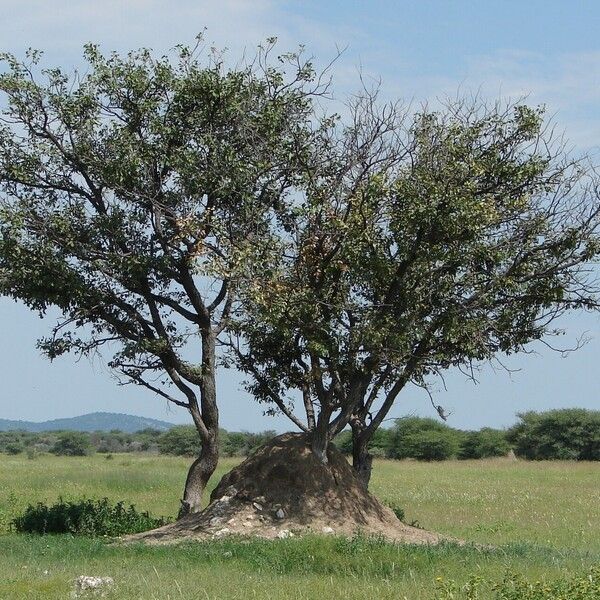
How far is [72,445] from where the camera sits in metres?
90.8

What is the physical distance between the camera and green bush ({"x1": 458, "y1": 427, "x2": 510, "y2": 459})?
251 feet

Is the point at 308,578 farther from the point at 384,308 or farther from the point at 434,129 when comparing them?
the point at 434,129

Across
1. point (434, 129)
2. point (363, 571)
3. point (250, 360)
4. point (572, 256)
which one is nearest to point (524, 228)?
point (572, 256)

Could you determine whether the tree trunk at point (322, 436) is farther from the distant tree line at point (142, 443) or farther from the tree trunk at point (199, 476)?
the distant tree line at point (142, 443)

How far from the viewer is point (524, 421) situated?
78812 mm

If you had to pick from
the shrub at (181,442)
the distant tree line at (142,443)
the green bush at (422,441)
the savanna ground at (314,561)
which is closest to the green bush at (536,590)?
the savanna ground at (314,561)

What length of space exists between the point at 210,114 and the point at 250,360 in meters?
5.51

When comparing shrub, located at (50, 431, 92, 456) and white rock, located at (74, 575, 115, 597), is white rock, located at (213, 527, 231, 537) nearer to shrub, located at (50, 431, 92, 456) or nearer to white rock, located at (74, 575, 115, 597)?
white rock, located at (74, 575, 115, 597)

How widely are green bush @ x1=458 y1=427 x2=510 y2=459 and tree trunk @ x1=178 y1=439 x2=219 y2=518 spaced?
54.8m

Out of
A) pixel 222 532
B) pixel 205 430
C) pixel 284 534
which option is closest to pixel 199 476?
pixel 205 430

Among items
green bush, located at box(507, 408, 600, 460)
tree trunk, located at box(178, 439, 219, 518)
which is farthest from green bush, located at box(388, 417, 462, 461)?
tree trunk, located at box(178, 439, 219, 518)

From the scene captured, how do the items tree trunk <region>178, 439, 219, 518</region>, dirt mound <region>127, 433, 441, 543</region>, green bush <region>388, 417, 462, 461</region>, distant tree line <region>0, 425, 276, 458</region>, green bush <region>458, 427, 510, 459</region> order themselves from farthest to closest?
distant tree line <region>0, 425, 276, 458</region>
green bush <region>458, 427, 510, 459</region>
green bush <region>388, 417, 462, 461</region>
tree trunk <region>178, 439, 219, 518</region>
dirt mound <region>127, 433, 441, 543</region>

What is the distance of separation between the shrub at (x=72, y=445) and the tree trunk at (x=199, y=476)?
61479mm

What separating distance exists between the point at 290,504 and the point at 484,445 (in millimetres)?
58453
